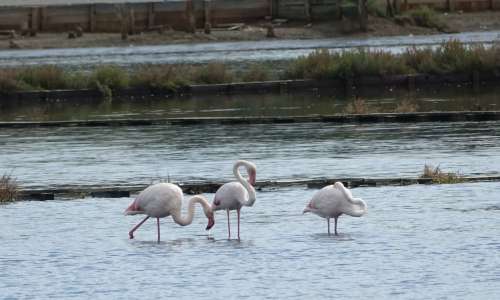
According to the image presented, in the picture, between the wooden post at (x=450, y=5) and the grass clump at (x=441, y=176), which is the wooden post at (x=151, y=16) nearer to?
the wooden post at (x=450, y=5)

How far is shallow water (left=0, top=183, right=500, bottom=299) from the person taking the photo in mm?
17328

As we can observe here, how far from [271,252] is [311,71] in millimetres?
27529

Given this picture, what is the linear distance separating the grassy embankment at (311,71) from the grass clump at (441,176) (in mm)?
20646

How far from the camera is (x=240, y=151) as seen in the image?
99.9 feet

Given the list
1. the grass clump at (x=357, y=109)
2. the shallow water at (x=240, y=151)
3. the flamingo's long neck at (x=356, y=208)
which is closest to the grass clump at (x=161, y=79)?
the shallow water at (x=240, y=151)

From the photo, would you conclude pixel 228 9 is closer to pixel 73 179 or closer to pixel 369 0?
pixel 369 0

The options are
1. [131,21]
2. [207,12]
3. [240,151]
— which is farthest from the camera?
[207,12]

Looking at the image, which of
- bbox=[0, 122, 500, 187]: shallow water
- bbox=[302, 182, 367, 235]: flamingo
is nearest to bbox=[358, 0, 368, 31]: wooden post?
bbox=[0, 122, 500, 187]: shallow water

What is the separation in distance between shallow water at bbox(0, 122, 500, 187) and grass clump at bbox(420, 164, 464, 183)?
0.67 m

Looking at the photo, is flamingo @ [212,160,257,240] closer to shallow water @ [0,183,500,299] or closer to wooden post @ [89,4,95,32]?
shallow water @ [0,183,500,299]

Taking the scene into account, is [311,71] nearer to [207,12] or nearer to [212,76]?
[212,76]

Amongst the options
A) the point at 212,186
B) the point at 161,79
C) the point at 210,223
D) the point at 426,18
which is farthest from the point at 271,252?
the point at 426,18

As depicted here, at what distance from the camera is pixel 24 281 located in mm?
18188

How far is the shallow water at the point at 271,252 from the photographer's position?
17.3m
